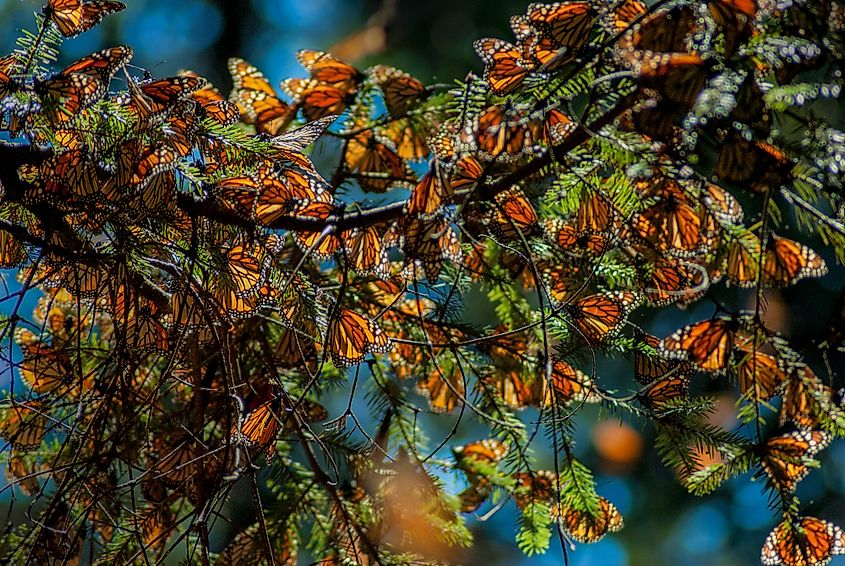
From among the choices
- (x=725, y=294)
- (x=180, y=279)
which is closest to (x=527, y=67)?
(x=180, y=279)

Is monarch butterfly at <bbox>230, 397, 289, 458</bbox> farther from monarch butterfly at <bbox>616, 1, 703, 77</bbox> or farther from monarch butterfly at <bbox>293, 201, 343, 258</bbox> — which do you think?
monarch butterfly at <bbox>616, 1, 703, 77</bbox>

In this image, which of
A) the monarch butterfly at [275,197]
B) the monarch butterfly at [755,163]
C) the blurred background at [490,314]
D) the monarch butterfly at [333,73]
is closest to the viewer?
the monarch butterfly at [755,163]

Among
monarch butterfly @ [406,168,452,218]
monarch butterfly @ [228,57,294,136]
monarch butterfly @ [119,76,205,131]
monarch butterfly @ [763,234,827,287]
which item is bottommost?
monarch butterfly @ [763,234,827,287]

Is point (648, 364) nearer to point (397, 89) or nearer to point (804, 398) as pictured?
point (804, 398)

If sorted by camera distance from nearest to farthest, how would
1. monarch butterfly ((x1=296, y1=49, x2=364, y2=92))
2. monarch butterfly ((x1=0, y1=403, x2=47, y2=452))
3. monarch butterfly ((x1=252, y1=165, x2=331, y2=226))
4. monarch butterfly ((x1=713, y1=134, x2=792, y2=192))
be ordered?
monarch butterfly ((x1=713, y1=134, x2=792, y2=192)) < monarch butterfly ((x1=252, y1=165, x2=331, y2=226)) < monarch butterfly ((x1=0, y1=403, x2=47, y2=452)) < monarch butterfly ((x1=296, y1=49, x2=364, y2=92))

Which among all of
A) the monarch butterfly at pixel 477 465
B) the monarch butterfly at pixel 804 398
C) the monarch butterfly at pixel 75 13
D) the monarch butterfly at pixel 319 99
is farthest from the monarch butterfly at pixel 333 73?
the monarch butterfly at pixel 804 398

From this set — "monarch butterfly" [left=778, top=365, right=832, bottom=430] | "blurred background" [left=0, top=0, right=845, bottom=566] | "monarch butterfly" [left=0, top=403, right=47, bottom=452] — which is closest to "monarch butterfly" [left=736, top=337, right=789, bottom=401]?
"monarch butterfly" [left=778, top=365, right=832, bottom=430]

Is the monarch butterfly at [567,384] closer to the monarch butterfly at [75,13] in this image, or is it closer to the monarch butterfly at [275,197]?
the monarch butterfly at [275,197]
